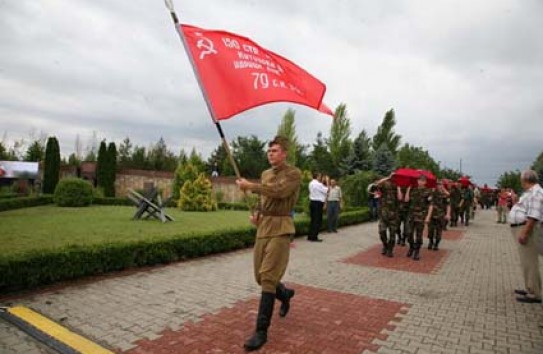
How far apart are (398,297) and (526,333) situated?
5.62ft

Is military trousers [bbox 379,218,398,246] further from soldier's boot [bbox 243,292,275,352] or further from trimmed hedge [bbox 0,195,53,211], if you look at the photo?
trimmed hedge [bbox 0,195,53,211]

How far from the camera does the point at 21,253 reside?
224 inches

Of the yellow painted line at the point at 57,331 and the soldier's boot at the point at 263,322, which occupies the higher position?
the soldier's boot at the point at 263,322

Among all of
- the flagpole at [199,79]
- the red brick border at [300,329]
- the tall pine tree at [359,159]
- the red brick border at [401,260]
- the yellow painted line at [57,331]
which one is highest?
the tall pine tree at [359,159]

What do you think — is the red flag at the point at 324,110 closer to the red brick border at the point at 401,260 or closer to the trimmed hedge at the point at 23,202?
the red brick border at the point at 401,260

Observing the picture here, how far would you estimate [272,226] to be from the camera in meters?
4.18

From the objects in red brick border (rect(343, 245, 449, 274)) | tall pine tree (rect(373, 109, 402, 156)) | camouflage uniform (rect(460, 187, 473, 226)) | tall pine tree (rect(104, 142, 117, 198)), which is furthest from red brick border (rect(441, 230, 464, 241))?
tall pine tree (rect(373, 109, 402, 156))

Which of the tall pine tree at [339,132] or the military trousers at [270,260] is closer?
the military trousers at [270,260]

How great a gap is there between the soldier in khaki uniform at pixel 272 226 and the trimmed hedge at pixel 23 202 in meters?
17.8

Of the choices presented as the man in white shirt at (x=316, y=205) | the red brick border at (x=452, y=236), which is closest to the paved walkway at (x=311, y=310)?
the man in white shirt at (x=316, y=205)

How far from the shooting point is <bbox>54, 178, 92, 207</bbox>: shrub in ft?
68.1

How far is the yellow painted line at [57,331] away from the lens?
3.86 m

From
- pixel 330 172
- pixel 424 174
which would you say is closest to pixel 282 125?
pixel 330 172

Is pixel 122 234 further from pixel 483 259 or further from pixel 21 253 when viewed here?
pixel 483 259
